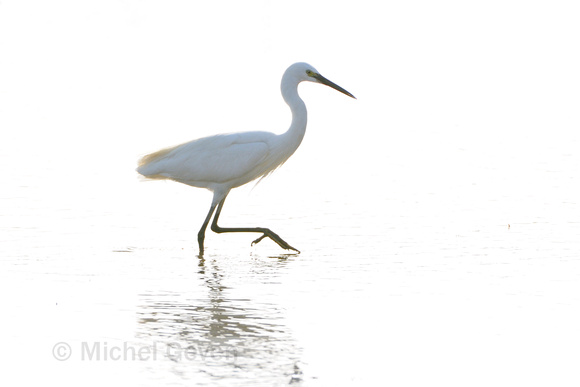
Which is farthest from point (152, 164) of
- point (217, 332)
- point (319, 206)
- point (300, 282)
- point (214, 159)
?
point (217, 332)

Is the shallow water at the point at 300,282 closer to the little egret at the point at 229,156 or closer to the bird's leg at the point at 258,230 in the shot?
the bird's leg at the point at 258,230

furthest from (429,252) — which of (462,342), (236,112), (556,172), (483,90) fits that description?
(483,90)

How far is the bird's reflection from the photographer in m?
6.38

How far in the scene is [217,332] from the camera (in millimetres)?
7078

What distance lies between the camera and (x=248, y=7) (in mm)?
31594

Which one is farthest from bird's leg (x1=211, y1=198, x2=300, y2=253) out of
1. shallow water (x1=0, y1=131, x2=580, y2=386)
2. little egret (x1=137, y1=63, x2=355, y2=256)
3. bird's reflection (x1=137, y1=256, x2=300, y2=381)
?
bird's reflection (x1=137, y1=256, x2=300, y2=381)

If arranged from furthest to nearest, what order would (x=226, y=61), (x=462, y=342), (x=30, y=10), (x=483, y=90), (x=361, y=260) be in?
1. (x=30, y=10)
2. (x=226, y=61)
3. (x=483, y=90)
4. (x=361, y=260)
5. (x=462, y=342)

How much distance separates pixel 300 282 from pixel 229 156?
220cm

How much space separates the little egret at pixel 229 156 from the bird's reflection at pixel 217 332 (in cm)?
209

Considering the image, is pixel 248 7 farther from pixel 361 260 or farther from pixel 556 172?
pixel 361 260

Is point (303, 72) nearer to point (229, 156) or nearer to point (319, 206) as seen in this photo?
point (229, 156)

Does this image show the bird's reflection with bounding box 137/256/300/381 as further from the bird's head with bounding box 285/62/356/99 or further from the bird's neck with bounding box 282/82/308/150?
the bird's head with bounding box 285/62/356/99

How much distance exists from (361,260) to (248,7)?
2301 centimetres

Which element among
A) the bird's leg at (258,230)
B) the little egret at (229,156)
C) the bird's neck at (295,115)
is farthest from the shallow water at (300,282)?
the bird's neck at (295,115)
